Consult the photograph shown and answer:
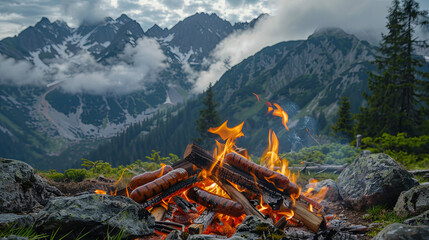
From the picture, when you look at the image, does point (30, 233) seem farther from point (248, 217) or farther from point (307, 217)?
point (307, 217)

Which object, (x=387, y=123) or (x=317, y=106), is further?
(x=317, y=106)

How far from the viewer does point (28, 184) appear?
5.39 m

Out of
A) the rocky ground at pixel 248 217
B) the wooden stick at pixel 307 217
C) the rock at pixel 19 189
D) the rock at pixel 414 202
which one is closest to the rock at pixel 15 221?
the rocky ground at pixel 248 217

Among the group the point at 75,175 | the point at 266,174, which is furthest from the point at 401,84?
the point at 75,175

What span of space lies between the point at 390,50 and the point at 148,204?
108 feet

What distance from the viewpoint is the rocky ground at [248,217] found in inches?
149

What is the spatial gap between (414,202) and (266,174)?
317 centimetres

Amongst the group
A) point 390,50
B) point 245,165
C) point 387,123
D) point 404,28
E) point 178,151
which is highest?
point 404,28

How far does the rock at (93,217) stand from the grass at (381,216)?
4.77m

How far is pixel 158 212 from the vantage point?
562 cm

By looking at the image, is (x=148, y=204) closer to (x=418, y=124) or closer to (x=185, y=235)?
(x=185, y=235)

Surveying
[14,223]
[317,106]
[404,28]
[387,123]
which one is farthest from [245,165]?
[317,106]

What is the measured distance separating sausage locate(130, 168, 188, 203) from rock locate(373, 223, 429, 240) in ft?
14.3

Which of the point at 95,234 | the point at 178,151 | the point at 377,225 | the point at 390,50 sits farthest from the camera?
the point at 178,151
